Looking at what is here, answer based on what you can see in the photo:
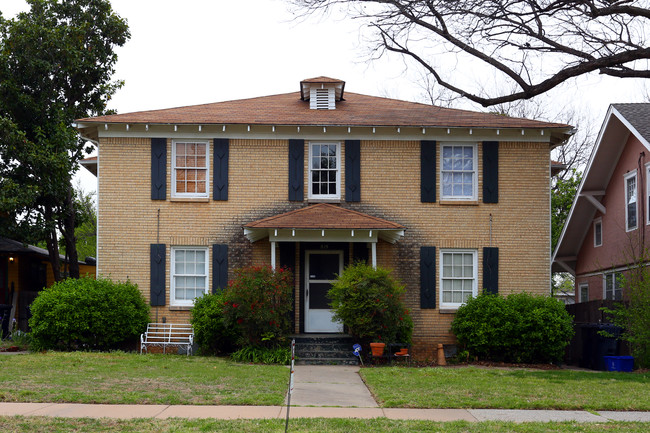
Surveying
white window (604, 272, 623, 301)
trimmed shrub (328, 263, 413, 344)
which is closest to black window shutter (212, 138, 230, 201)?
trimmed shrub (328, 263, 413, 344)

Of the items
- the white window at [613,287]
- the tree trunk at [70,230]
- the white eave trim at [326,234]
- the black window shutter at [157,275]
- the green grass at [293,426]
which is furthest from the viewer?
the tree trunk at [70,230]

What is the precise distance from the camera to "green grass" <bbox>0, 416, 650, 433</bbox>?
845 cm

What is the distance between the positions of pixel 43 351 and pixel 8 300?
9.73 meters

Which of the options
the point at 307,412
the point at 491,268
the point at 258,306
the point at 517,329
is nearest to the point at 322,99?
the point at 491,268

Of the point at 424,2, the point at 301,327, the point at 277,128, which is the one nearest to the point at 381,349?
the point at 301,327

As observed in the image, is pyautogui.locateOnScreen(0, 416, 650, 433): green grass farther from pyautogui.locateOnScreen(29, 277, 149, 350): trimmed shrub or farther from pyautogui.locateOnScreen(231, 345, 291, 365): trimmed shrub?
pyautogui.locateOnScreen(29, 277, 149, 350): trimmed shrub

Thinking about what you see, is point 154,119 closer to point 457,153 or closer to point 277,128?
point 277,128

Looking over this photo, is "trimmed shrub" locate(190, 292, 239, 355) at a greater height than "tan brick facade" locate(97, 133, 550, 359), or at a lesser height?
lesser

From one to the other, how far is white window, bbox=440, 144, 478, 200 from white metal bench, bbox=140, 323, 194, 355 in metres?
7.68

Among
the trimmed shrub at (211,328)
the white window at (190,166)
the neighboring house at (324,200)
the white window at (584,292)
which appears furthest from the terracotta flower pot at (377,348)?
the white window at (584,292)

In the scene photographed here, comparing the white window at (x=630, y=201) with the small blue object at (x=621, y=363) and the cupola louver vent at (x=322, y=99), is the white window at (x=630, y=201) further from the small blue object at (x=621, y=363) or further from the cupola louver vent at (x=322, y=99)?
the cupola louver vent at (x=322, y=99)

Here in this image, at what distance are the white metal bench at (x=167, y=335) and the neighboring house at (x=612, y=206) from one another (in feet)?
35.0

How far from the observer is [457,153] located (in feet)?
63.9

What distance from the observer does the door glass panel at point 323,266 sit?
63.4 ft
